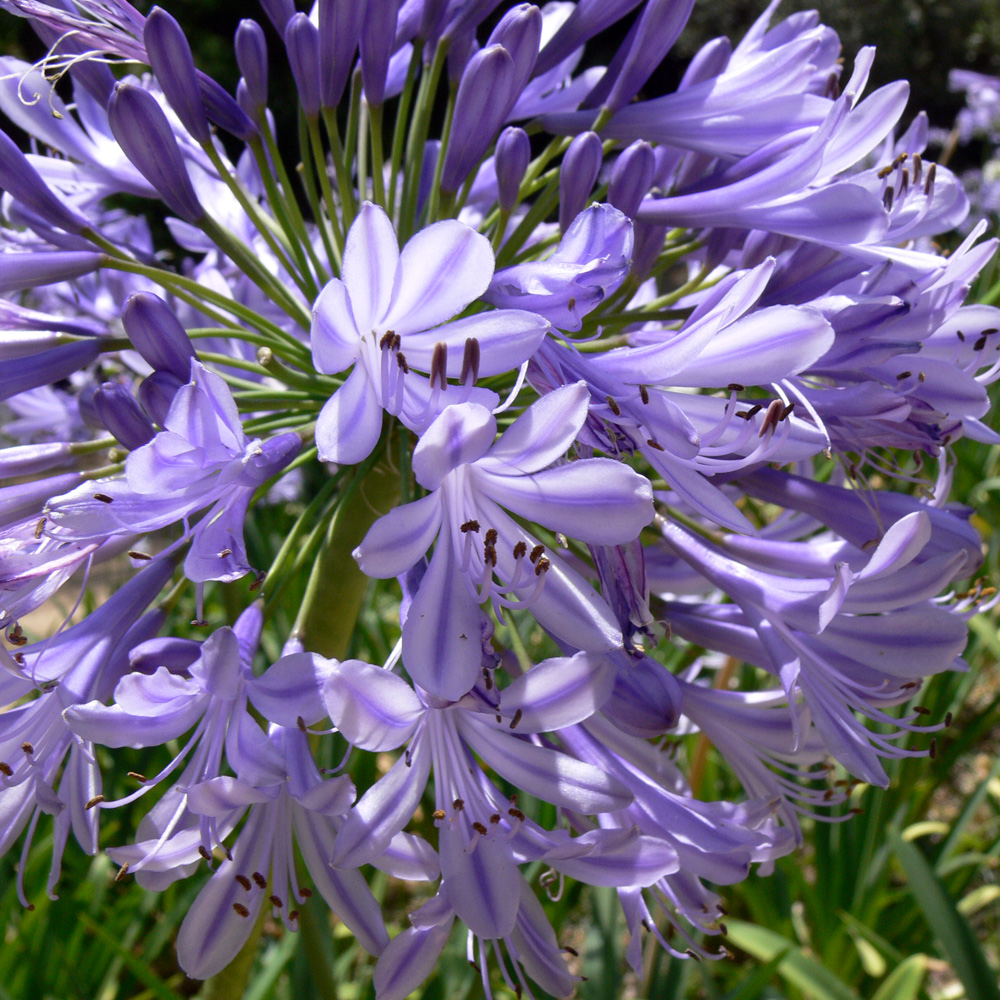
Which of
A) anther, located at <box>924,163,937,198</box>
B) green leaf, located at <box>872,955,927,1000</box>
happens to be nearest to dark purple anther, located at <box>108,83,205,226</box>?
anther, located at <box>924,163,937,198</box>

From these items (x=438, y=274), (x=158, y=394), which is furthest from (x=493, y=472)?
(x=158, y=394)

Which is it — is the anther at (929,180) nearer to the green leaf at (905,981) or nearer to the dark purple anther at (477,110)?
the dark purple anther at (477,110)

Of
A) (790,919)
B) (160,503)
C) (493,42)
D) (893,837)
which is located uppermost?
(493,42)

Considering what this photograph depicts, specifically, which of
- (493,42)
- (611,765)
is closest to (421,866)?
(611,765)

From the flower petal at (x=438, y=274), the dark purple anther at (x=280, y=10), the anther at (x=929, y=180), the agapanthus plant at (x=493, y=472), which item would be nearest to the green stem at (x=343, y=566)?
the agapanthus plant at (x=493, y=472)

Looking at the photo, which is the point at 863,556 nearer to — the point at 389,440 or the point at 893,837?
the point at 389,440

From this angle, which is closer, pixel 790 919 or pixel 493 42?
pixel 493 42

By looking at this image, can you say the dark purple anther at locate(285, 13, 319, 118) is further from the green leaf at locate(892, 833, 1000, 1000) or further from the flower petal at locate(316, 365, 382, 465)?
the green leaf at locate(892, 833, 1000, 1000)
